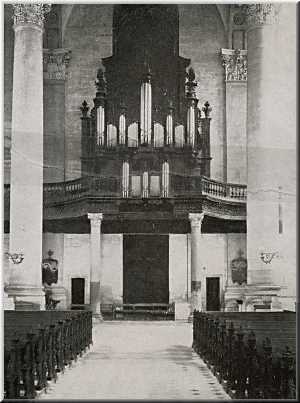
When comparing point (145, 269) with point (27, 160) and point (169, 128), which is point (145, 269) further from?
point (27, 160)

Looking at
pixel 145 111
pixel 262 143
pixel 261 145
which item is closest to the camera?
pixel 262 143

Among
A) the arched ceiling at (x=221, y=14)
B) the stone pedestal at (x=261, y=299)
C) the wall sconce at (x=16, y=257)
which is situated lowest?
the stone pedestal at (x=261, y=299)

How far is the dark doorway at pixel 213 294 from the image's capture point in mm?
17516

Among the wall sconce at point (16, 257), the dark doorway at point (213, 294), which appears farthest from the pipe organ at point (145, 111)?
the wall sconce at point (16, 257)

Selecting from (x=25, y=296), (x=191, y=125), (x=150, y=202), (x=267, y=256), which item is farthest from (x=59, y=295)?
(x=191, y=125)

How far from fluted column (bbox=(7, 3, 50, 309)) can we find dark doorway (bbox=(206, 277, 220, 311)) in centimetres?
444

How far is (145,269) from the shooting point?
1945cm

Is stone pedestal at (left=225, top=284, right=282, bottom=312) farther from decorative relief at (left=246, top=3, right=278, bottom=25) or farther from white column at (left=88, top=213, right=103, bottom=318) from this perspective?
decorative relief at (left=246, top=3, right=278, bottom=25)

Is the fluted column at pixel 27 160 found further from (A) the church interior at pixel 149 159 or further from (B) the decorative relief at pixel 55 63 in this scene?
(B) the decorative relief at pixel 55 63

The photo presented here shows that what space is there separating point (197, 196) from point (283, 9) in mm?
8417

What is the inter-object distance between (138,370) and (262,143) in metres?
7.49

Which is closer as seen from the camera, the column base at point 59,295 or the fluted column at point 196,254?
the column base at point 59,295

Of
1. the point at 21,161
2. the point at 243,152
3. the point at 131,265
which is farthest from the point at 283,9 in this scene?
the point at 243,152

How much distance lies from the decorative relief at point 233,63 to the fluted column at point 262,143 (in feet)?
18.7
